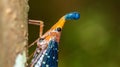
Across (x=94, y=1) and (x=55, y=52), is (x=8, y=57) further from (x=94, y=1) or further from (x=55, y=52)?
(x=94, y=1)

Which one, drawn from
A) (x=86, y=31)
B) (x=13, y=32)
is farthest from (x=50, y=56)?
(x=86, y=31)

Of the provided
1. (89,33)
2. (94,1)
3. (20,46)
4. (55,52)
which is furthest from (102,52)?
(20,46)

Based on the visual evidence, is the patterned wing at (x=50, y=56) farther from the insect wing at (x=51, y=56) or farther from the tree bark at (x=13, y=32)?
the tree bark at (x=13, y=32)

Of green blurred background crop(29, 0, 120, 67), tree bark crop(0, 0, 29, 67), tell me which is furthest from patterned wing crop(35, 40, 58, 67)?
green blurred background crop(29, 0, 120, 67)

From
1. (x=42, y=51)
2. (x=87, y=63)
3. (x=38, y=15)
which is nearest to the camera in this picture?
(x=42, y=51)

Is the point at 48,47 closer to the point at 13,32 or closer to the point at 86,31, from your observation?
the point at 13,32

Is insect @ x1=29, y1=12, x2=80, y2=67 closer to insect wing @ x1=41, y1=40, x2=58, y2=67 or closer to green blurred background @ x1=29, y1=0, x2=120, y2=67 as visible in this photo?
insect wing @ x1=41, y1=40, x2=58, y2=67

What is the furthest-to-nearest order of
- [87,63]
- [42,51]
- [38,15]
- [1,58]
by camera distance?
[38,15] → [87,63] → [42,51] → [1,58]

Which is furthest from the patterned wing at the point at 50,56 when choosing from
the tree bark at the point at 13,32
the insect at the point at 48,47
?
the tree bark at the point at 13,32
